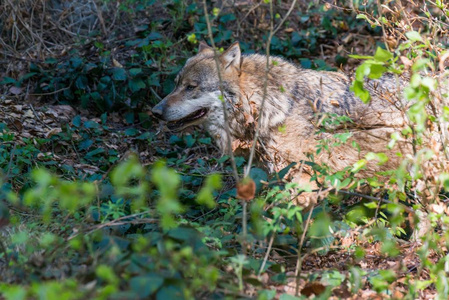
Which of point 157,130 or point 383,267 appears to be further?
point 157,130

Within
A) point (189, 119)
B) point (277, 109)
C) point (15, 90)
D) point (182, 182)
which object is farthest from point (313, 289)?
point (15, 90)

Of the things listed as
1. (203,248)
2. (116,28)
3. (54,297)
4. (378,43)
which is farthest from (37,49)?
(54,297)

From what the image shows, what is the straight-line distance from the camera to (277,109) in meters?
5.84

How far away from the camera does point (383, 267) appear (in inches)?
175

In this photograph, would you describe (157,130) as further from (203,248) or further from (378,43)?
(203,248)

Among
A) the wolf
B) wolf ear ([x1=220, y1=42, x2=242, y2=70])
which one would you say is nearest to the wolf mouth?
the wolf

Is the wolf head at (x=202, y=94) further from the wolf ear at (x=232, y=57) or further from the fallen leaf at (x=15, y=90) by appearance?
the fallen leaf at (x=15, y=90)

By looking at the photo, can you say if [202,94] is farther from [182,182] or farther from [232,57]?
[182,182]

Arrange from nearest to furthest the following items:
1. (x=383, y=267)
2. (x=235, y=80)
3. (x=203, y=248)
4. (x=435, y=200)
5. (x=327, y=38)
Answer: (x=203, y=248)
(x=435, y=200)
(x=383, y=267)
(x=235, y=80)
(x=327, y=38)

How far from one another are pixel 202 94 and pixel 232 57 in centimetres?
51

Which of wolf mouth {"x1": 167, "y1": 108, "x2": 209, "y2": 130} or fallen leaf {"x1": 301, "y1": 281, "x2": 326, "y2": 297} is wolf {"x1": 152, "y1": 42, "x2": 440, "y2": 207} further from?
fallen leaf {"x1": 301, "y1": 281, "x2": 326, "y2": 297}

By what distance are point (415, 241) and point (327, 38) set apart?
5347mm

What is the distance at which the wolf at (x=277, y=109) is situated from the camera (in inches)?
221

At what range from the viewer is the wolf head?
6039 millimetres
